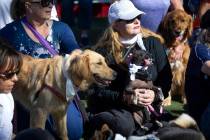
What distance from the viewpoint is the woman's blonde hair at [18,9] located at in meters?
5.18

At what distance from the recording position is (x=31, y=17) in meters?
5.14

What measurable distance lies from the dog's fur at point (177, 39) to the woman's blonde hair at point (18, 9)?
8.67ft

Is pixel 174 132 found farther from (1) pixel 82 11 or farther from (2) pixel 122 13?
(1) pixel 82 11

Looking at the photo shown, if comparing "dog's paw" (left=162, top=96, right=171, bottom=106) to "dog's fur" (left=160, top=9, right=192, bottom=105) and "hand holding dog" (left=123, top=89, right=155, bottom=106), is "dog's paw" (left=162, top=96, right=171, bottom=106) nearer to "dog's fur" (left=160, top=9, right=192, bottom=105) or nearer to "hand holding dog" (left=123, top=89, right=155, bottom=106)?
"dog's fur" (left=160, top=9, right=192, bottom=105)

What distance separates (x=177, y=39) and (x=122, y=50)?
272 cm

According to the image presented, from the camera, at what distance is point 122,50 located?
5035 mm

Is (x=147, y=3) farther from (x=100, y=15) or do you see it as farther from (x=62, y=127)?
(x=100, y=15)

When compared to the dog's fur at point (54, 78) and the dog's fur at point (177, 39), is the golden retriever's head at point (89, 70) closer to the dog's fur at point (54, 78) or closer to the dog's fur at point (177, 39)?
the dog's fur at point (54, 78)

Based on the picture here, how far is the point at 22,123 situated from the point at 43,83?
0.56 m

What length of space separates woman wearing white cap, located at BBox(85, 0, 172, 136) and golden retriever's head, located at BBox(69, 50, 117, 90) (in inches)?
6.3

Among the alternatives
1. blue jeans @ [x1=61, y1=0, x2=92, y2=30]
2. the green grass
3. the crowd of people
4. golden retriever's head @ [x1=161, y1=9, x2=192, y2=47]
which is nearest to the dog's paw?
the green grass

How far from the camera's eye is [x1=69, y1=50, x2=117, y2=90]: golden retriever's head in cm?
459

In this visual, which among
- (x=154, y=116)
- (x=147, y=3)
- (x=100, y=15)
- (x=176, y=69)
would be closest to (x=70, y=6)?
(x=100, y=15)

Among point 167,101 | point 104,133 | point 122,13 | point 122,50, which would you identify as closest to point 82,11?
point 167,101
